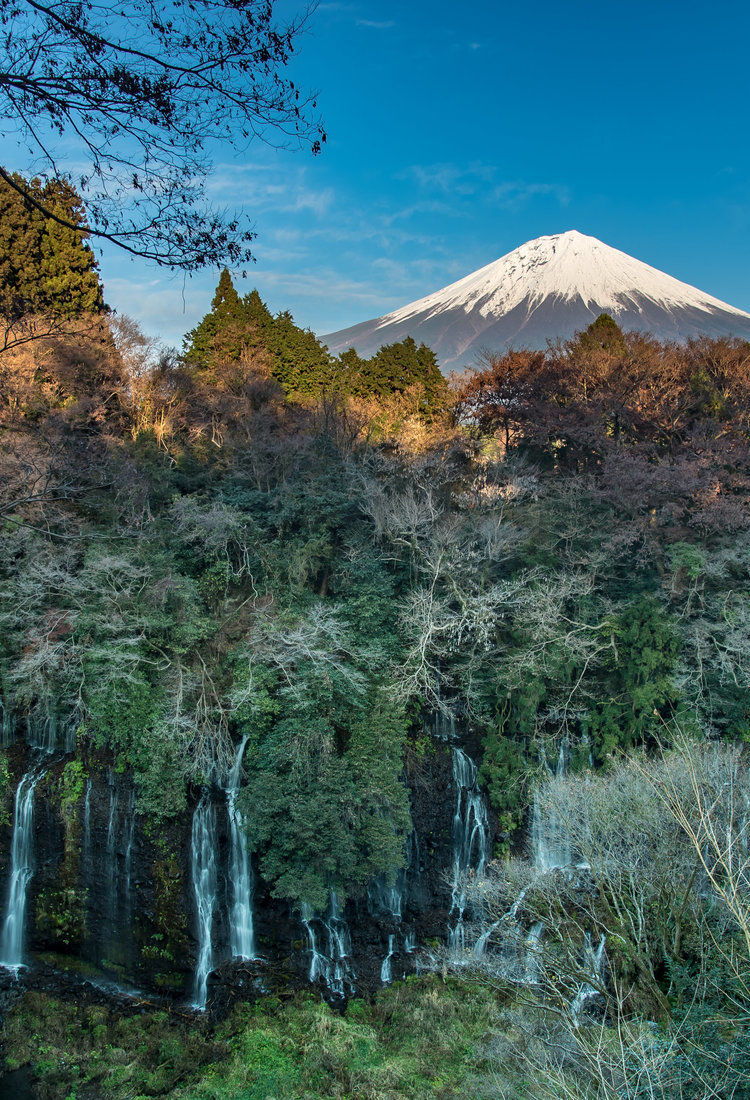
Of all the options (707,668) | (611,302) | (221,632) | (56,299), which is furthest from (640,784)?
(611,302)

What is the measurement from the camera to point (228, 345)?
23.7 metres

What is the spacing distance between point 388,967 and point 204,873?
409cm

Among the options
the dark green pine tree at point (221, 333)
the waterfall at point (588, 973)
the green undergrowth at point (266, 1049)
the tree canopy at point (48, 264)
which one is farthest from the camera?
the dark green pine tree at point (221, 333)

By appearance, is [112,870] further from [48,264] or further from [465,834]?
[48,264]

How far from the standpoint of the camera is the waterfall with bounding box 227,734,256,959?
480 inches

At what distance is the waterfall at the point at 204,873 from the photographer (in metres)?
11.9

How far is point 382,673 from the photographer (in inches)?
544

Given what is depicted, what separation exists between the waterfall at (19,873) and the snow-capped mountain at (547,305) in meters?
33.5

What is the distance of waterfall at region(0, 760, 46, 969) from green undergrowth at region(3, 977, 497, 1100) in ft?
4.23

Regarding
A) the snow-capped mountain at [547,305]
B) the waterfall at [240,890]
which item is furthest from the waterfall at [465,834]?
the snow-capped mountain at [547,305]

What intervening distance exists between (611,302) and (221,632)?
41023 millimetres

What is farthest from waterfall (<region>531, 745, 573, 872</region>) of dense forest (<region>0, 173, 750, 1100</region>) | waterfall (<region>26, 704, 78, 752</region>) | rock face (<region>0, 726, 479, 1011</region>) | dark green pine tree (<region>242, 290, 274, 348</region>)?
dark green pine tree (<region>242, 290, 274, 348</region>)

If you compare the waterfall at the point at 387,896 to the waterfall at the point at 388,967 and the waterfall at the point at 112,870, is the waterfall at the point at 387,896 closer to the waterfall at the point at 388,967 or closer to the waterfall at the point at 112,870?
the waterfall at the point at 388,967

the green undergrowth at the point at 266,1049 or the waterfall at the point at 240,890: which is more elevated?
the waterfall at the point at 240,890
